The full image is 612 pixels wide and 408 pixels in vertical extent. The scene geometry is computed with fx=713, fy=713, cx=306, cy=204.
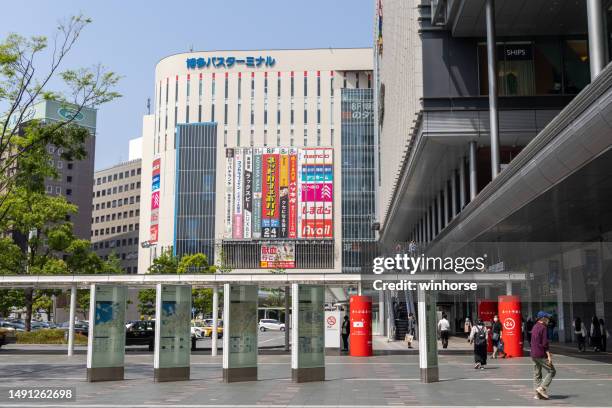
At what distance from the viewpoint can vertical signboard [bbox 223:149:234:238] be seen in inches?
4038

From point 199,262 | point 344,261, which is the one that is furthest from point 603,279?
point 344,261

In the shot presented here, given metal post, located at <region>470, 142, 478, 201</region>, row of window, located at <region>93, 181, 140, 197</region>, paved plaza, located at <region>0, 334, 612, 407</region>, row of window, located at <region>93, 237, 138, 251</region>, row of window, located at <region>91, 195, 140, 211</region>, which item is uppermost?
row of window, located at <region>93, 181, 140, 197</region>

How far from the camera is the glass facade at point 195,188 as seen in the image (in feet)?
347

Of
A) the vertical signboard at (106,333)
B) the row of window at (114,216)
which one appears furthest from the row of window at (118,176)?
the vertical signboard at (106,333)

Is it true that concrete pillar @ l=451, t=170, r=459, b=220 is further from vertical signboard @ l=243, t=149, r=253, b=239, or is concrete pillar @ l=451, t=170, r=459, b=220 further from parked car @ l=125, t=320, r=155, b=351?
vertical signboard @ l=243, t=149, r=253, b=239

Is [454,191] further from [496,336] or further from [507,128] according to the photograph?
[496,336]

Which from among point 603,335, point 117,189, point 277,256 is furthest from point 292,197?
point 603,335

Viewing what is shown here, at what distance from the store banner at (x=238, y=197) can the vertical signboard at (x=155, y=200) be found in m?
13.5

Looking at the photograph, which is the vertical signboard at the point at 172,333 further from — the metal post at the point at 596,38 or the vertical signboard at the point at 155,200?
the vertical signboard at the point at 155,200

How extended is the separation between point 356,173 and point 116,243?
2553 inches

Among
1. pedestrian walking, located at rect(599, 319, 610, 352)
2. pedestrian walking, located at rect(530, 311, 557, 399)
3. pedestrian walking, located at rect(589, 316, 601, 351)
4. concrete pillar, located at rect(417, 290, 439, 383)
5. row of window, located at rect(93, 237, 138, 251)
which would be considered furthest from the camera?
row of window, located at rect(93, 237, 138, 251)

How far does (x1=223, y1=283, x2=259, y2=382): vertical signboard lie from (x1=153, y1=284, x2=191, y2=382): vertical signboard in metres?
1.17

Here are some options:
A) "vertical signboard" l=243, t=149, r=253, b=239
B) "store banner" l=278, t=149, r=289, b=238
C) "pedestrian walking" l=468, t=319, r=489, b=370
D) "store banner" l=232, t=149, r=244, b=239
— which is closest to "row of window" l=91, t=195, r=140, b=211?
"store banner" l=232, t=149, r=244, b=239

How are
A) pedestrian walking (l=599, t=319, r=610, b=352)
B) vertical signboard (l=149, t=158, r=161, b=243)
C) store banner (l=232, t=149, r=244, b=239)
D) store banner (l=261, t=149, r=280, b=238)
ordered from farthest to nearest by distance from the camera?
vertical signboard (l=149, t=158, r=161, b=243)
store banner (l=232, t=149, r=244, b=239)
store banner (l=261, t=149, r=280, b=238)
pedestrian walking (l=599, t=319, r=610, b=352)
